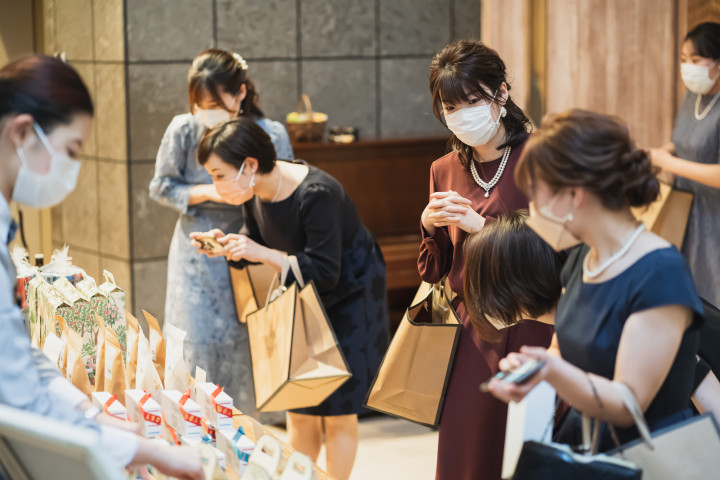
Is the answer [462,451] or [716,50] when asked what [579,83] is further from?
[462,451]

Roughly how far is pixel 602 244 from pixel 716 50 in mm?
2638

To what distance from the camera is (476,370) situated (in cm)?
255

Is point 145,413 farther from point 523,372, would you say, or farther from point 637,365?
point 637,365

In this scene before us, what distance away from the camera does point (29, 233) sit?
560 centimetres

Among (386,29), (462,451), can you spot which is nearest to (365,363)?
(462,451)

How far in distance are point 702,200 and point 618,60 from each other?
98cm

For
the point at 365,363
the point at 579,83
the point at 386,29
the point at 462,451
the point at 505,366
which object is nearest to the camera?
the point at 505,366

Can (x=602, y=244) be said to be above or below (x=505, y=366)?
above

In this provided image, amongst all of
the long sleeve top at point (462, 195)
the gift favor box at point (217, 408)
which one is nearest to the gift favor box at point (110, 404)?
the gift favor box at point (217, 408)

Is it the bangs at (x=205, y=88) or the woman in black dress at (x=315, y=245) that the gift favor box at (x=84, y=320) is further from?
the bangs at (x=205, y=88)

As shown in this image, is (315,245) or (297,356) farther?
(315,245)

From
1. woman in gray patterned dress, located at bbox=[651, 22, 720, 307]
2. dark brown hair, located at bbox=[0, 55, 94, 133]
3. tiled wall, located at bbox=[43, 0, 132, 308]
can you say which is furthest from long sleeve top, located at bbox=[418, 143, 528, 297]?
tiled wall, located at bbox=[43, 0, 132, 308]

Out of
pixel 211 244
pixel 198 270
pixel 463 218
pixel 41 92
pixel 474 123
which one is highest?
pixel 41 92

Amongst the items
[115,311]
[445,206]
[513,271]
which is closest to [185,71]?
[115,311]
